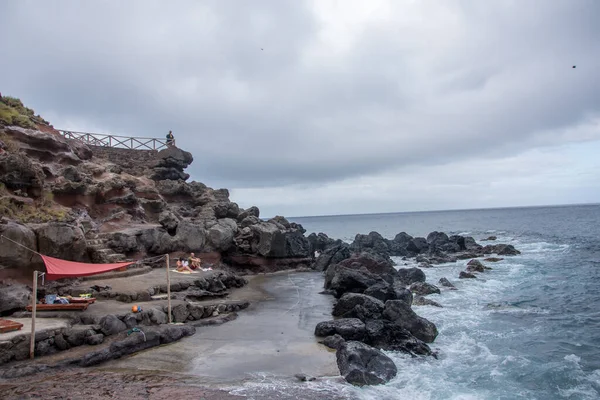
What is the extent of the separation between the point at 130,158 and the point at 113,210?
10.9 metres

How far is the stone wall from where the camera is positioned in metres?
34.0

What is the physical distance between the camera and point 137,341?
38.9 feet

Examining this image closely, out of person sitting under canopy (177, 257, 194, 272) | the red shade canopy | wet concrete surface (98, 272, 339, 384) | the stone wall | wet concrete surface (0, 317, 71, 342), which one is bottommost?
wet concrete surface (98, 272, 339, 384)

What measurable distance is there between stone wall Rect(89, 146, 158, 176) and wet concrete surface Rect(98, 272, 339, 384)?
72.7 feet

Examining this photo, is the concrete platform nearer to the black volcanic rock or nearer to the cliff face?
the cliff face

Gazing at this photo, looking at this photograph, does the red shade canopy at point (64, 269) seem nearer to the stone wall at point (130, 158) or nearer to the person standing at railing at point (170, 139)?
the stone wall at point (130, 158)

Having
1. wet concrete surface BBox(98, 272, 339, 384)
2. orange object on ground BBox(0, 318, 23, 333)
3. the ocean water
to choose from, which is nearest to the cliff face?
orange object on ground BBox(0, 318, 23, 333)

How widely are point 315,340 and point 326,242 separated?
118ft

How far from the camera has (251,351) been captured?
484 inches

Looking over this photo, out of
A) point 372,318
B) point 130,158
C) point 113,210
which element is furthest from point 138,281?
point 130,158

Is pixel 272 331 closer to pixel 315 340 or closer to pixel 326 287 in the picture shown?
pixel 315 340

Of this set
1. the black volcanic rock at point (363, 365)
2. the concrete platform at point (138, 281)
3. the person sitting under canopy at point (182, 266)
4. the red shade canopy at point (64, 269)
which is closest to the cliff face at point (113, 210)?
the concrete platform at point (138, 281)

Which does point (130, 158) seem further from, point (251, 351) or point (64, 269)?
point (251, 351)

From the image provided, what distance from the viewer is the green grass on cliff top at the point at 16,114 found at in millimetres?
23328
